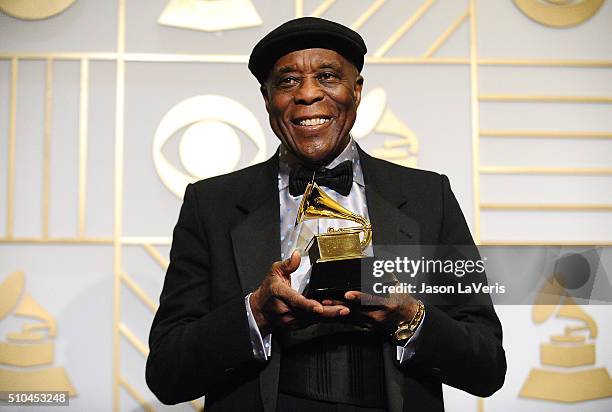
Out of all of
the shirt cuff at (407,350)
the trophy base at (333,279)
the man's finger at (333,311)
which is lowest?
the shirt cuff at (407,350)

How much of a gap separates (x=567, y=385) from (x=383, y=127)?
1005mm

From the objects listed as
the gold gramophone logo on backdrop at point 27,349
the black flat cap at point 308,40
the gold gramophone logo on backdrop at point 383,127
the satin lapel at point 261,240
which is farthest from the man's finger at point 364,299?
the gold gramophone logo on backdrop at point 27,349

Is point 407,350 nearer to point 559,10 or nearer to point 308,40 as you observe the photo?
point 308,40

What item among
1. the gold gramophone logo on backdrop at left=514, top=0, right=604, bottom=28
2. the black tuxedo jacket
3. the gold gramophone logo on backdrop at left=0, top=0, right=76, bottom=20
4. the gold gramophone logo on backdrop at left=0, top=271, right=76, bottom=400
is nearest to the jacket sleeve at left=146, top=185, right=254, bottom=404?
the black tuxedo jacket

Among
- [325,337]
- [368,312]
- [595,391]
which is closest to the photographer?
[368,312]

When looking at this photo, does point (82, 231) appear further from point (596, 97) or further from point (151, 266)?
point (596, 97)

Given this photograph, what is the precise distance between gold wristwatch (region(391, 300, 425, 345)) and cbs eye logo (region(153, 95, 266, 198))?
1.40 m

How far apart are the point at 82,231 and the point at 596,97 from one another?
1709 mm

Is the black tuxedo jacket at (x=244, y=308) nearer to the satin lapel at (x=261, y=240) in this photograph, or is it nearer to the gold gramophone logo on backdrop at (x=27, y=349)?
the satin lapel at (x=261, y=240)

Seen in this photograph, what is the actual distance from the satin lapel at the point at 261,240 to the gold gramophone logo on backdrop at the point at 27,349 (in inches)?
51.1

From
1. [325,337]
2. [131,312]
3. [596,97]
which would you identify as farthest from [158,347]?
[596,97]

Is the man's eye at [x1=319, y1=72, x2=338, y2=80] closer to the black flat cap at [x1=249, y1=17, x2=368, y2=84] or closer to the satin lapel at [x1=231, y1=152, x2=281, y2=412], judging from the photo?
the black flat cap at [x1=249, y1=17, x2=368, y2=84]

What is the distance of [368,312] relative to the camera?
4.31 feet

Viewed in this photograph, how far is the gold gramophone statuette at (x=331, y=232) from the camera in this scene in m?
1.36
